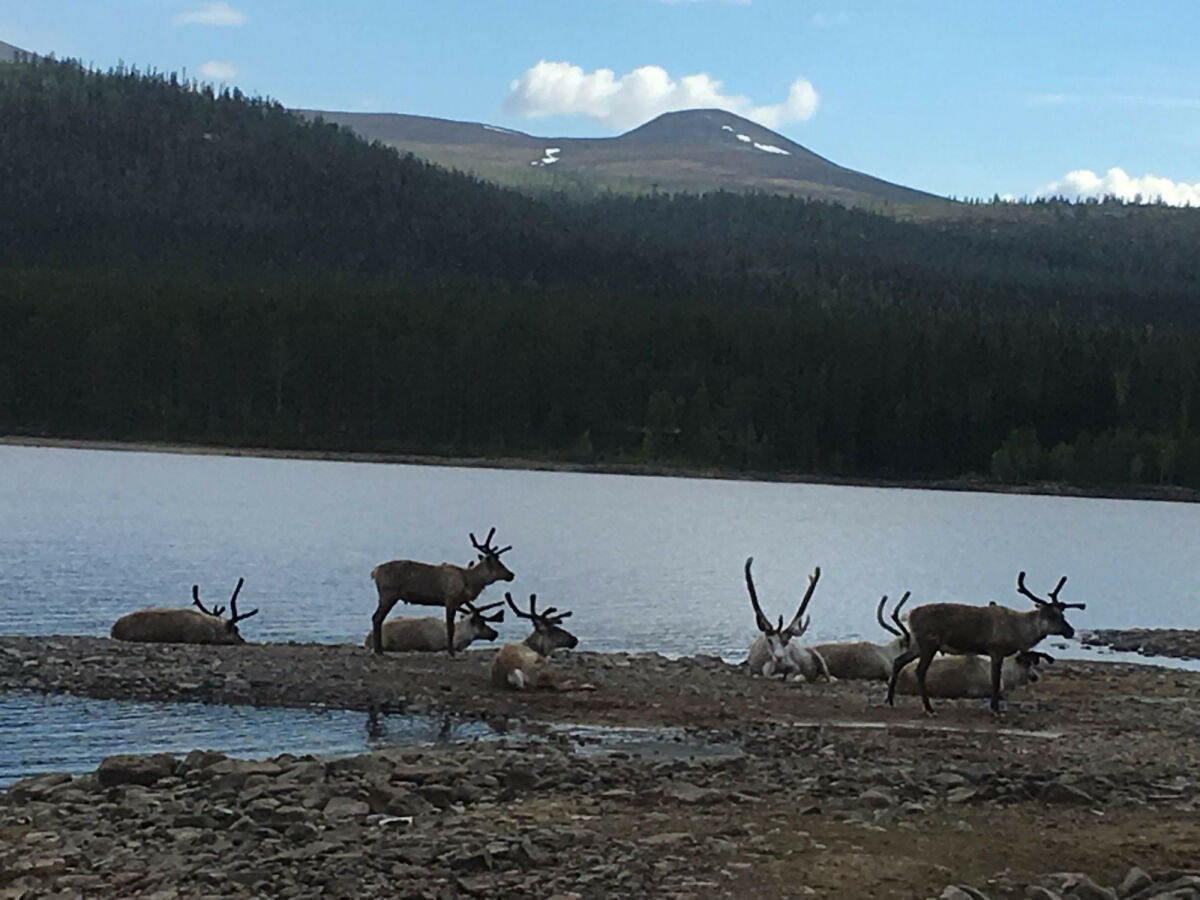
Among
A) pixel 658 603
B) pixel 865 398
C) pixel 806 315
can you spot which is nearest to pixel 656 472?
pixel 865 398

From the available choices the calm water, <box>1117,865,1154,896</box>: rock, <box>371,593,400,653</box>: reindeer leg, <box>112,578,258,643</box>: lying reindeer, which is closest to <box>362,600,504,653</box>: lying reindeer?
<box>371,593,400,653</box>: reindeer leg

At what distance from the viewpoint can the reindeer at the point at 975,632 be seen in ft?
61.0

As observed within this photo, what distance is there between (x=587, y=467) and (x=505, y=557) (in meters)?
60.3

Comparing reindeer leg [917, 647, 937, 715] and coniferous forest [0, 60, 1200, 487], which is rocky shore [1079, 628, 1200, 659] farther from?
coniferous forest [0, 60, 1200, 487]

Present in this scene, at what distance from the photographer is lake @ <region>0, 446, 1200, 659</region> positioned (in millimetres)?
31453

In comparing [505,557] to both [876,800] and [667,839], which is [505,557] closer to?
[876,800]

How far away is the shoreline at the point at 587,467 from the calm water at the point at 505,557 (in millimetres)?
8792

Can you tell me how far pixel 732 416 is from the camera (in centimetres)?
10794

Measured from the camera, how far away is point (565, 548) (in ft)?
161

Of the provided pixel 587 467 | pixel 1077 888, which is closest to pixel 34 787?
pixel 1077 888

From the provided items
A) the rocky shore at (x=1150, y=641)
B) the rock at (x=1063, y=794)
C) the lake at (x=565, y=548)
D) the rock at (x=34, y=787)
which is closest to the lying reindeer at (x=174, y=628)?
the lake at (x=565, y=548)

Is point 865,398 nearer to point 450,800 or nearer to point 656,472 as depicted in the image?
point 656,472

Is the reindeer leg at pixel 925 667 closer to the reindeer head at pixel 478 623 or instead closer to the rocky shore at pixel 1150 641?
the reindeer head at pixel 478 623

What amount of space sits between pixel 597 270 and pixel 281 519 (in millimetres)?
128451
